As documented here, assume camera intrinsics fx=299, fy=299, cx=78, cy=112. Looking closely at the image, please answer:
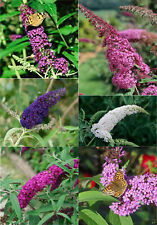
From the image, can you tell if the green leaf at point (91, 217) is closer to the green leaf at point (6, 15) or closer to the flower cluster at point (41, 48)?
the flower cluster at point (41, 48)

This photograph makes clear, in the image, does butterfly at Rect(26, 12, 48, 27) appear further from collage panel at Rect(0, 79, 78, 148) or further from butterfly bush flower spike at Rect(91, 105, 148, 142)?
butterfly bush flower spike at Rect(91, 105, 148, 142)

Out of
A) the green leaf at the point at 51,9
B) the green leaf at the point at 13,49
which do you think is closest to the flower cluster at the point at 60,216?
the green leaf at the point at 13,49

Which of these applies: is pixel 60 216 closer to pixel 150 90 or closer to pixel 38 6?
pixel 150 90

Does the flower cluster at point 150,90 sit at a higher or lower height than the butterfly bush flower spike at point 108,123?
higher

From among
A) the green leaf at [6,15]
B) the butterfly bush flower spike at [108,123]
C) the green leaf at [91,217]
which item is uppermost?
the green leaf at [6,15]

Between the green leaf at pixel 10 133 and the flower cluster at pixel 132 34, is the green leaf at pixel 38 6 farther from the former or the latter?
the green leaf at pixel 10 133

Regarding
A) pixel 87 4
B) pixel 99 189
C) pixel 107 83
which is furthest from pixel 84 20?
pixel 99 189

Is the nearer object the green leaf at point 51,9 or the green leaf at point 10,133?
the green leaf at point 51,9
